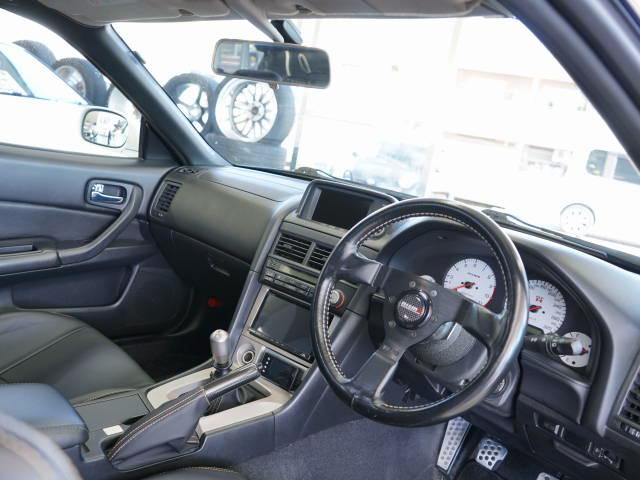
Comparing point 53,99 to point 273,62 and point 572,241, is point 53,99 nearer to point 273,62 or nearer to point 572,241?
point 273,62

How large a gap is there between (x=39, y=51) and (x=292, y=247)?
→ 155cm

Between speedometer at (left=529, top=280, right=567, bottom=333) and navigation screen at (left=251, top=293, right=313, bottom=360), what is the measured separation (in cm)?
74

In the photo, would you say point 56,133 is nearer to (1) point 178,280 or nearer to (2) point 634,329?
(1) point 178,280

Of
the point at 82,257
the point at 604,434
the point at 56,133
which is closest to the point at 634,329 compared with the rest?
the point at 604,434

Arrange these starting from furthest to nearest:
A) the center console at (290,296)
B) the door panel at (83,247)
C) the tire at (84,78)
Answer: the tire at (84,78) < the door panel at (83,247) < the center console at (290,296)

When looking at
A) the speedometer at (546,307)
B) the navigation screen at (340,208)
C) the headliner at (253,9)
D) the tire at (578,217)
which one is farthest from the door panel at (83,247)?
the speedometer at (546,307)

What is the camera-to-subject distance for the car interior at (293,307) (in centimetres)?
144

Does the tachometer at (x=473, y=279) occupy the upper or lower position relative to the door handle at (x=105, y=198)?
upper

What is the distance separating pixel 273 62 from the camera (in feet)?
7.86

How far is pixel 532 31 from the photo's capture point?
1193 millimetres

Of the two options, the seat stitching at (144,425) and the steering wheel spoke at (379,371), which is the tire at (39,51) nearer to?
the seat stitching at (144,425)

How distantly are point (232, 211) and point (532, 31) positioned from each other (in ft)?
5.84

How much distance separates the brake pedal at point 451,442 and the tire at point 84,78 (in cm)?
217

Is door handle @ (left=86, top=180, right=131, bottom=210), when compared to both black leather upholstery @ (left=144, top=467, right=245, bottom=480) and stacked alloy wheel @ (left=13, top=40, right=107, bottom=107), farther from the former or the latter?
black leather upholstery @ (left=144, top=467, right=245, bottom=480)
